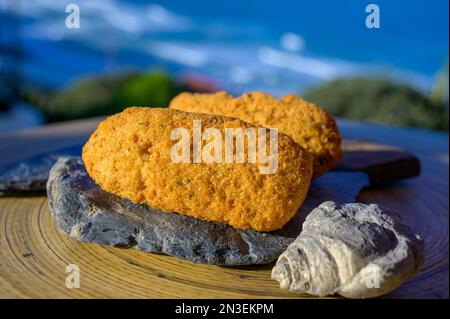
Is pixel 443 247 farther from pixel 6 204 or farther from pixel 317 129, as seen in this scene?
pixel 6 204

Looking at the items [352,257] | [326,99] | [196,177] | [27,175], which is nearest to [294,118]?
[196,177]

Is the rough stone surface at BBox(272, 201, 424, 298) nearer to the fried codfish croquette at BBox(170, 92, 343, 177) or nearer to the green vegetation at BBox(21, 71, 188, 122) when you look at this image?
the fried codfish croquette at BBox(170, 92, 343, 177)

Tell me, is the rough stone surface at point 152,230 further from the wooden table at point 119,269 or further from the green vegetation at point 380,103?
the green vegetation at point 380,103

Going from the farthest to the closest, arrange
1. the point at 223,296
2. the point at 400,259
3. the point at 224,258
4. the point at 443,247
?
the point at 443,247 → the point at 224,258 → the point at 223,296 → the point at 400,259

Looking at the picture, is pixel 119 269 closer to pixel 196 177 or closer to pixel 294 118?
pixel 196 177
